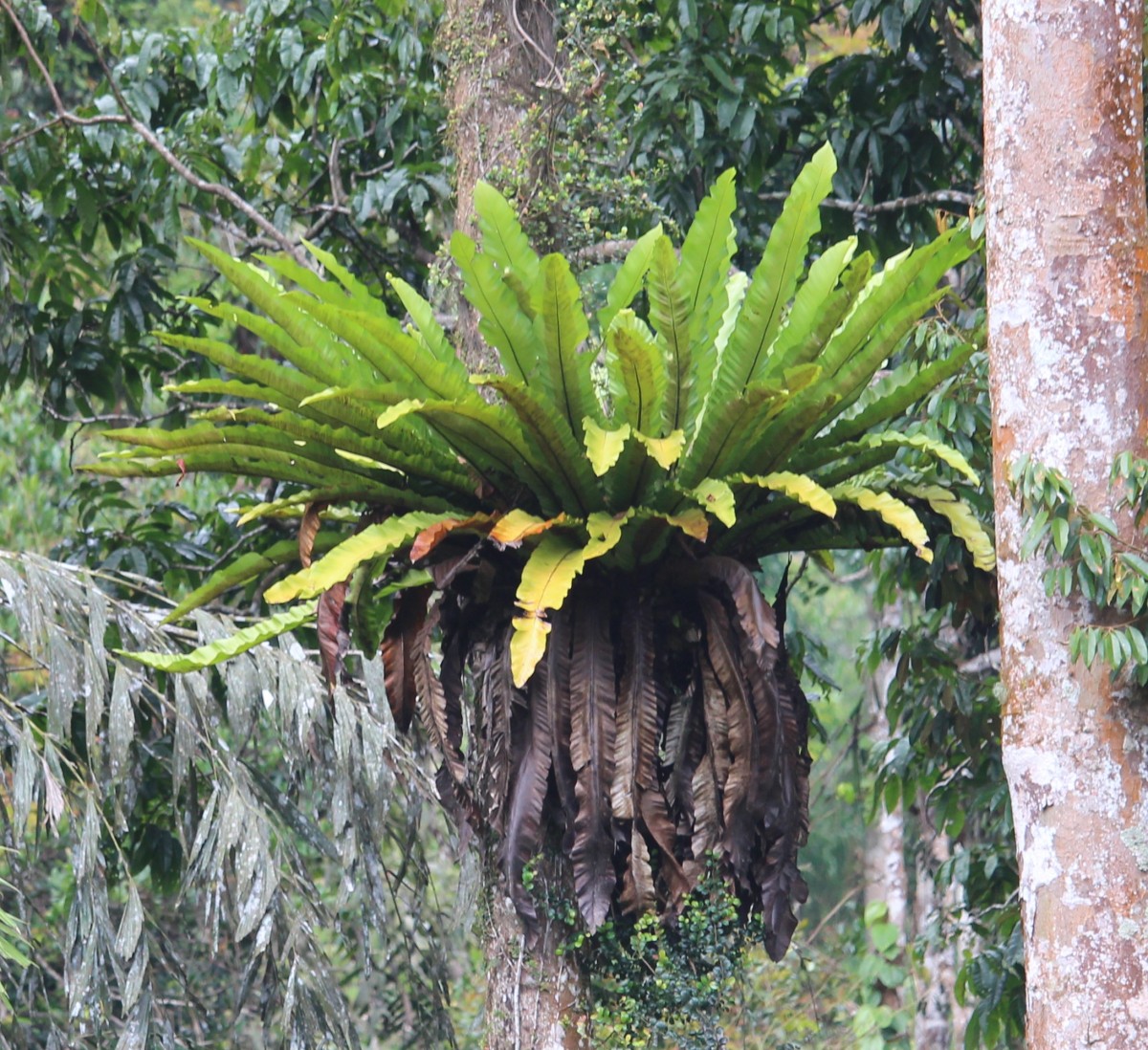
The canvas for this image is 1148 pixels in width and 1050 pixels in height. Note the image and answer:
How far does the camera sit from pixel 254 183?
5.57 m

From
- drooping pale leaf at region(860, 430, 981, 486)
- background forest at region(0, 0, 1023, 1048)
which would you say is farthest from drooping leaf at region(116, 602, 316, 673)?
drooping pale leaf at region(860, 430, 981, 486)

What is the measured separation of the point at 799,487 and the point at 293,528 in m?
2.73

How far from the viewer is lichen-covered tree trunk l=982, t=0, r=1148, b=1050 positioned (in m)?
2.35

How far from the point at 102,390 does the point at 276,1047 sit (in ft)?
8.32

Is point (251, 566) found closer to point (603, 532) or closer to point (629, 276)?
point (603, 532)

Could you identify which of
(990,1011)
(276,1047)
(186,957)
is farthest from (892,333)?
(186,957)

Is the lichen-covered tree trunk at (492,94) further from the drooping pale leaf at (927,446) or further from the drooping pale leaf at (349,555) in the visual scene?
the drooping pale leaf at (927,446)

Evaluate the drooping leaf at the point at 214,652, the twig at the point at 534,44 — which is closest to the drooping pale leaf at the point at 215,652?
the drooping leaf at the point at 214,652

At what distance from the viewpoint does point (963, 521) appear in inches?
110

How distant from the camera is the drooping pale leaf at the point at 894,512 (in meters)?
2.50

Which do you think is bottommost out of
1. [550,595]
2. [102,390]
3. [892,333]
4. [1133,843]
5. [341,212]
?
[1133,843]

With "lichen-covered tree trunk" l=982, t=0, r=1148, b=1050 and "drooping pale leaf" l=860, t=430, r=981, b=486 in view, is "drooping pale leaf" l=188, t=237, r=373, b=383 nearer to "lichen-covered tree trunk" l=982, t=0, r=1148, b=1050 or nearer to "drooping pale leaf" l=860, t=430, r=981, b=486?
"drooping pale leaf" l=860, t=430, r=981, b=486

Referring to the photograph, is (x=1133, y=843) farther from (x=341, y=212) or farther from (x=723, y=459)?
(x=341, y=212)

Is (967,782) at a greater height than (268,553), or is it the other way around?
(268,553)
